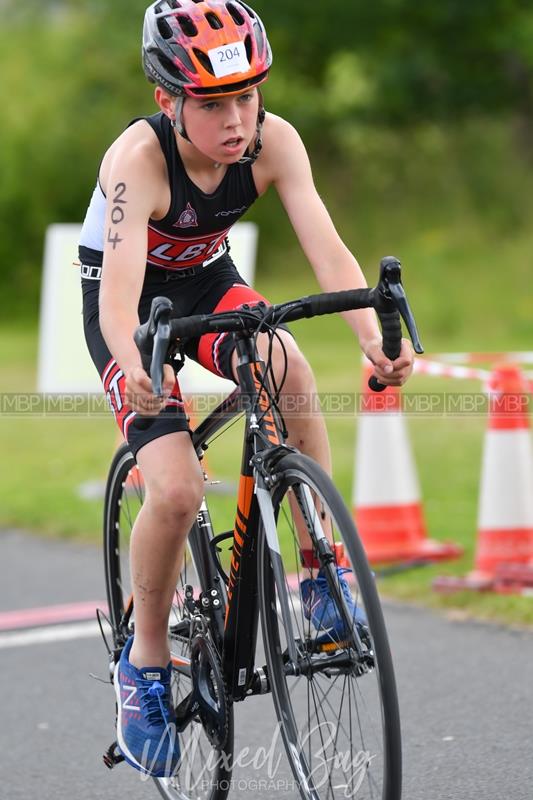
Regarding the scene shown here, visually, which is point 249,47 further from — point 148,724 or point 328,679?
point 148,724

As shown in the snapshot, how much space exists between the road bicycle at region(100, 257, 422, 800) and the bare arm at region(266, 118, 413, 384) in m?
0.28

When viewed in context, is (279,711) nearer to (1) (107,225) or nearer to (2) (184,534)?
(2) (184,534)

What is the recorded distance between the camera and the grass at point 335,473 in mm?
6930

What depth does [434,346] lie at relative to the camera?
735 inches

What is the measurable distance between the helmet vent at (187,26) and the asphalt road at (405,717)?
2398 millimetres

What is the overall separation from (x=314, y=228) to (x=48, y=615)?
3633 mm

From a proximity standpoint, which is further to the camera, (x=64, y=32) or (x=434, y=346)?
(x=64, y=32)

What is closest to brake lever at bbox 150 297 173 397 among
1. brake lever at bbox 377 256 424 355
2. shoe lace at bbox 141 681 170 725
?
brake lever at bbox 377 256 424 355

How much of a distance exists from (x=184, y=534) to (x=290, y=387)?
526 millimetres

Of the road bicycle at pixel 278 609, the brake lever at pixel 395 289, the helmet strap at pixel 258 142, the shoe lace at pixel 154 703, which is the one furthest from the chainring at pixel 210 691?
the helmet strap at pixel 258 142

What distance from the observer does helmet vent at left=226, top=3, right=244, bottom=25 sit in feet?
12.3

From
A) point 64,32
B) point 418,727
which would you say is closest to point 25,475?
point 418,727

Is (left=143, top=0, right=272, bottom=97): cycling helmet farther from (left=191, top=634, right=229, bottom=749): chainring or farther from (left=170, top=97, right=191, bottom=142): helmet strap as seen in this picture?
(left=191, top=634, right=229, bottom=749): chainring

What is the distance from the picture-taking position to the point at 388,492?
745cm
